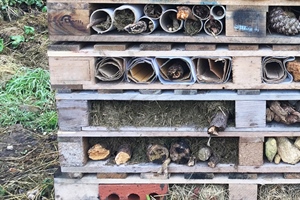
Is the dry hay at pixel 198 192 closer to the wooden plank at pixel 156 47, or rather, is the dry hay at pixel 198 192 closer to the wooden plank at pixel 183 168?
the wooden plank at pixel 183 168

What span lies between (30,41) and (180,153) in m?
4.73

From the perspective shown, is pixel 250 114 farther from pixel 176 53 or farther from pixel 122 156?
pixel 122 156

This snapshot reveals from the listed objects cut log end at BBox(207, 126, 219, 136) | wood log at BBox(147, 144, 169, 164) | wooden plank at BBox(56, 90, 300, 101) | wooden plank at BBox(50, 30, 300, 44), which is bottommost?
wood log at BBox(147, 144, 169, 164)

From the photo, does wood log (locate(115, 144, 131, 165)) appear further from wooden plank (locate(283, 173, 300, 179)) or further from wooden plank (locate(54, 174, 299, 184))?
wooden plank (locate(283, 173, 300, 179))

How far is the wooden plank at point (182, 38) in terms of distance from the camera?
305 cm

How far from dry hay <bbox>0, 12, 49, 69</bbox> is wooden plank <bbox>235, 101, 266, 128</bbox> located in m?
4.13

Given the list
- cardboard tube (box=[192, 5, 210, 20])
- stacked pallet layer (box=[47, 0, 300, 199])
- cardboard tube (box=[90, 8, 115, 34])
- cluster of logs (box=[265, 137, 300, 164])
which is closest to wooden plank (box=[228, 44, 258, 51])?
stacked pallet layer (box=[47, 0, 300, 199])

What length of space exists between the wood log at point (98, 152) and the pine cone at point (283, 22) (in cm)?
132

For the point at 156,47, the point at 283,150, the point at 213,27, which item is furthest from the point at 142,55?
the point at 283,150

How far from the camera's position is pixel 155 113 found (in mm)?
3318

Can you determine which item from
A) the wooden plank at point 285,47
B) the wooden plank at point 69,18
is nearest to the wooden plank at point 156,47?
the wooden plank at point 69,18

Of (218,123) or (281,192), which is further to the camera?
(281,192)

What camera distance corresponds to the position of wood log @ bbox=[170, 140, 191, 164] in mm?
3330

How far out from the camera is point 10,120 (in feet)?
17.4
